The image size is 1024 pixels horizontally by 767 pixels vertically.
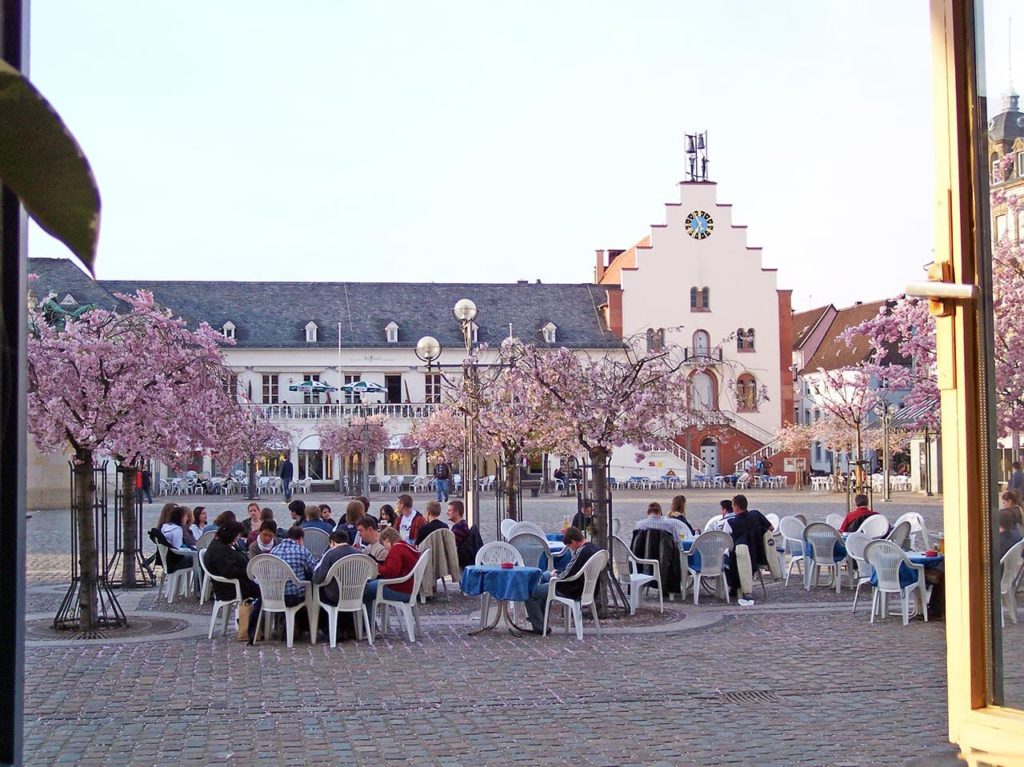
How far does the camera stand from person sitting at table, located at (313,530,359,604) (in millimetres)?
12164

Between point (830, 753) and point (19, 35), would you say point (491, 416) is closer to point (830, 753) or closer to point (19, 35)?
point (830, 753)

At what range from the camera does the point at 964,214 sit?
6.20ft

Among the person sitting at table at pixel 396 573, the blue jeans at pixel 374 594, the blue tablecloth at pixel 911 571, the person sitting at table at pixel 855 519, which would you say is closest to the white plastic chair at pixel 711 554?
the blue tablecloth at pixel 911 571

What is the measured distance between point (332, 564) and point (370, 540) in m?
1.41

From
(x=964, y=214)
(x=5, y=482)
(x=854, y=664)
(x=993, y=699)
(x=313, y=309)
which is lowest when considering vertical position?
(x=854, y=664)

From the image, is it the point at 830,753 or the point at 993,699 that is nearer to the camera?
the point at 993,699

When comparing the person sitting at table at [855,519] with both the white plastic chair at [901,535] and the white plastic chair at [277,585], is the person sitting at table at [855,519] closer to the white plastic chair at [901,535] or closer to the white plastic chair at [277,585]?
the white plastic chair at [901,535]

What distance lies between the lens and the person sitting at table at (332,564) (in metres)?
12.2

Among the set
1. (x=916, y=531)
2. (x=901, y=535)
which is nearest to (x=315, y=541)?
(x=901, y=535)

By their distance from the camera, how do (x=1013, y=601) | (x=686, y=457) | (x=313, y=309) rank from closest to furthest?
(x=1013, y=601), (x=686, y=457), (x=313, y=309)

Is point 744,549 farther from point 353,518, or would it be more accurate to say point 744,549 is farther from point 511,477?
point 511,477

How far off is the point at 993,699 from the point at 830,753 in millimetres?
6031

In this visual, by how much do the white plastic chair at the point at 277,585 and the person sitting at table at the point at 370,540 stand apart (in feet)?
4.09

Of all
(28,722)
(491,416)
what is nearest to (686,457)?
(491,416)
